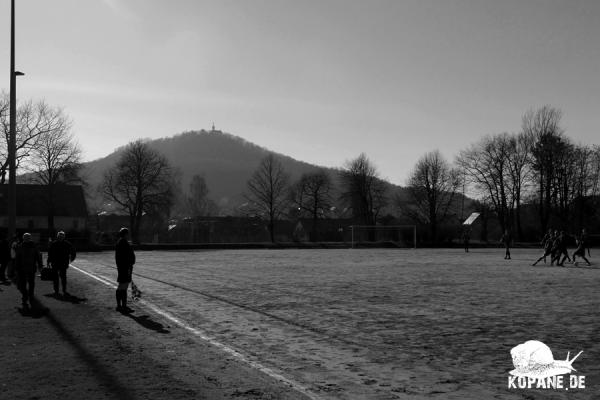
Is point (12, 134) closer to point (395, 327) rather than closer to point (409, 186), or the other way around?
point (395, 327)

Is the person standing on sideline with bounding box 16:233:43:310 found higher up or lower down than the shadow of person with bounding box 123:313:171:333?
higher up

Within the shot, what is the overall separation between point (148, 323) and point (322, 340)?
393cm

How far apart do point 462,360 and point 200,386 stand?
3.70 meters

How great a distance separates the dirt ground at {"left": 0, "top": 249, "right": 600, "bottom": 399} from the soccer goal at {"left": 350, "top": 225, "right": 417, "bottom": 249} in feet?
186

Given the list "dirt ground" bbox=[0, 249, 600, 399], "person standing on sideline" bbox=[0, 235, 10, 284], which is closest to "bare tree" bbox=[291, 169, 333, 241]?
"person standing on sideline" bbox=[0, 235, 10, 284]

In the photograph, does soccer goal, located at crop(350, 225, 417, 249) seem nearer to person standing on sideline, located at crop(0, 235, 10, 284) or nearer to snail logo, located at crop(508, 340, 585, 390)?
person standing on sideline, located at crop(0, 235, 10, 284)

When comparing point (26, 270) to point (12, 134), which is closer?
point (26, 270)

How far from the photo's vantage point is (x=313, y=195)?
9981 centimetres

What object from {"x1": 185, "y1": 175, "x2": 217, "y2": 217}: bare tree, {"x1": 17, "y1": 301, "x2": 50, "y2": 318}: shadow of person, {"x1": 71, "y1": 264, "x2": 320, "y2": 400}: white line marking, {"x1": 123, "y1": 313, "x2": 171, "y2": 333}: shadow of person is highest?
{"x1": 185, "y1": 175, "x2": 217, "y2": 217}: bare tree

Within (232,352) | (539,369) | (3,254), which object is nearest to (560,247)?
(539,369)

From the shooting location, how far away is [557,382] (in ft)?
22.8

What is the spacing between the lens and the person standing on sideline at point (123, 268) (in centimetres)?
1378

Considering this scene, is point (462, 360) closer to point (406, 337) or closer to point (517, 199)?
point (406, 337)

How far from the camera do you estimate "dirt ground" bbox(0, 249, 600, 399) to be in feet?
22.2
